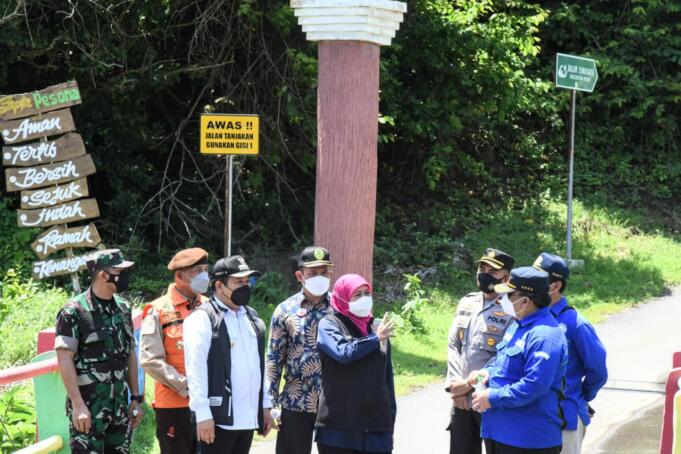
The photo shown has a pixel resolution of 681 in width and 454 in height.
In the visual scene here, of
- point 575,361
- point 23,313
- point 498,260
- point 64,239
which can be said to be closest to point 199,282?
point 498,260

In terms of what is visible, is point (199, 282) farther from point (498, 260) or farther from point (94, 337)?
point (498, 260)

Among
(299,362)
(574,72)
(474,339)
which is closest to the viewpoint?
(299,362)

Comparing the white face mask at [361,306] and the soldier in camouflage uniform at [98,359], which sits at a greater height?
the white face mask at [361,306]

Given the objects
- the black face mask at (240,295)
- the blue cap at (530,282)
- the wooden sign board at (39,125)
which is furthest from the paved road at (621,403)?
the wooden sign board at (39,125)

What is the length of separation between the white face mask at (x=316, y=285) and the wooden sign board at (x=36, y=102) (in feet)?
14.9

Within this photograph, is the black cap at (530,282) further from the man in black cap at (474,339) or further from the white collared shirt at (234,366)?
the white collared shirt at (234,366)

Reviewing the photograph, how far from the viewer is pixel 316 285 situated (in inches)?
221

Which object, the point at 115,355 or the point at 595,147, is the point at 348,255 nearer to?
A: the point at 115,355

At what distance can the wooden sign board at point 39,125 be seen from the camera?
9.12 m

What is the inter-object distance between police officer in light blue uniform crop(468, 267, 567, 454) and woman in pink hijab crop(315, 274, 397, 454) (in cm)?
54

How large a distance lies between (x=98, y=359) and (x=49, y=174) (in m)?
4.14

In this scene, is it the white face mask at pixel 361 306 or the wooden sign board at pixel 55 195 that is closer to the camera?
the white face mask at pixel 361 306

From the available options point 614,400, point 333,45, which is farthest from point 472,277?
point 333,45

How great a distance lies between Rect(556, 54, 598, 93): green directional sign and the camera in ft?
40.6
